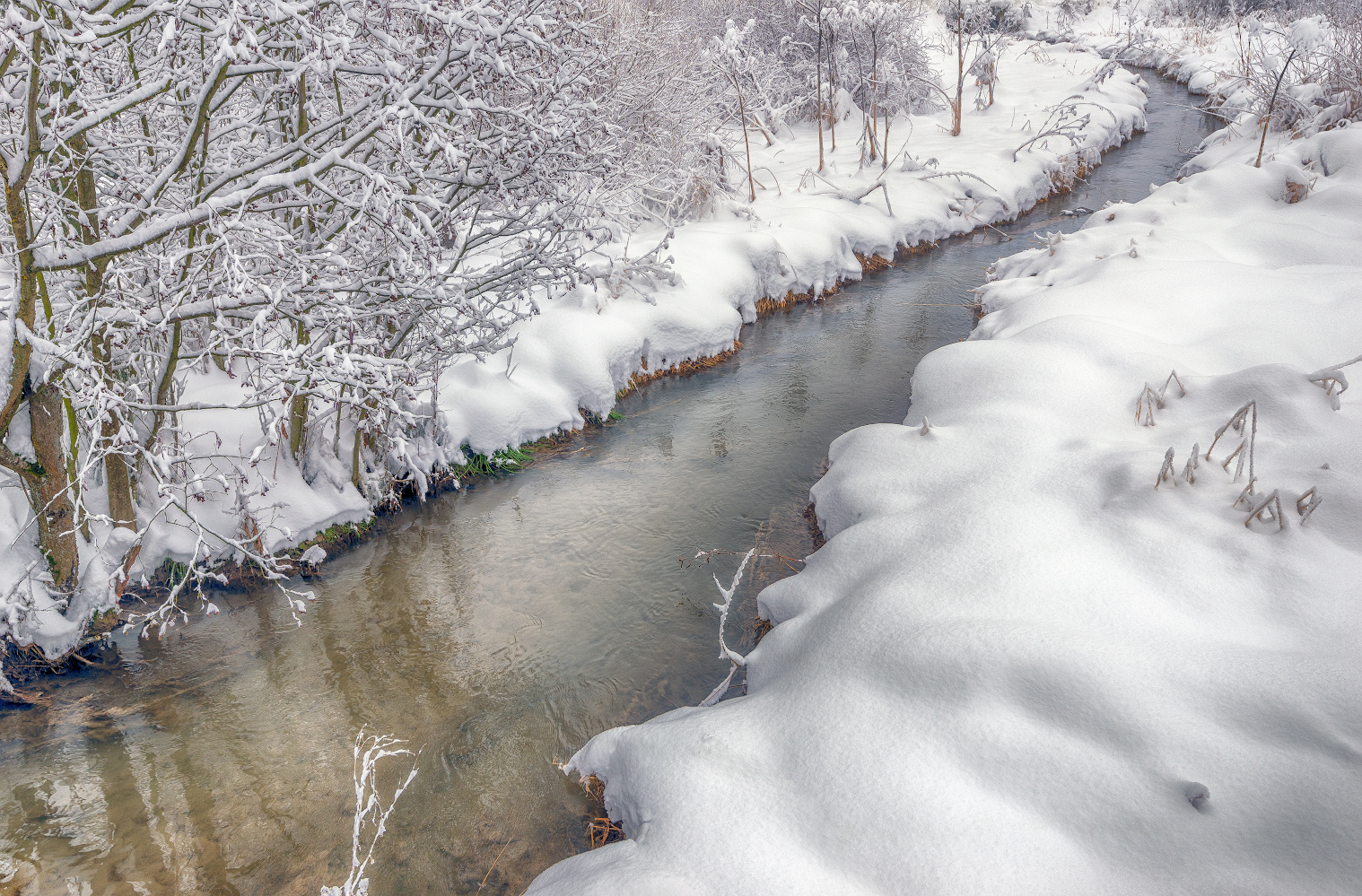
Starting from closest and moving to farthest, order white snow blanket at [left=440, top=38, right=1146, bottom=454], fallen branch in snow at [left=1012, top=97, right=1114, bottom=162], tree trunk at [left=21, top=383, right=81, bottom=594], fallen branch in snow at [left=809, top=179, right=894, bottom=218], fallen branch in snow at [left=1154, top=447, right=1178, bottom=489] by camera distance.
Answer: fallen branch in snow at [left=1154, top=447, right=1178, bottom=489] < tree trunk at [left=21, top=383, right=81, bottom=594] < white snow blanket at [left=440, top=38, right=1146, bottom=454] < fallen branch in snow at [left=809, top=179, right=894, bottom=218] < fallen branch in snow at [left=1012, top=97, right=1114, bottom=162]

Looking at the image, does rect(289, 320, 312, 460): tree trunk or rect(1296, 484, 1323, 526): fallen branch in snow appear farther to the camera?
rect(289, 320, 312, 460): tree trunk

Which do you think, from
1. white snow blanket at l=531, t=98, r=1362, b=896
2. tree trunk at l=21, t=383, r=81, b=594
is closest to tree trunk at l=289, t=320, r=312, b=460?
tree trunk at l=21, t=383, r=81, b=594

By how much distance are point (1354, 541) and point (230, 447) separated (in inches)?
275

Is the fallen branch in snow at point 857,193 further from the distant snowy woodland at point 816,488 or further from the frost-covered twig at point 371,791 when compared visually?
the frost-covered twig at point 371,791

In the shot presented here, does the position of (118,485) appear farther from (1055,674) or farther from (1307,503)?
(1307,503)

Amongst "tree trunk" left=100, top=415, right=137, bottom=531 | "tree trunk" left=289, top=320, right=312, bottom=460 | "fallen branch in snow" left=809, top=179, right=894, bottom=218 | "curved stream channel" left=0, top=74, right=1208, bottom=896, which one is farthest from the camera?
"fallen branch in snow" left=809, top=179, right=894, bottom=218

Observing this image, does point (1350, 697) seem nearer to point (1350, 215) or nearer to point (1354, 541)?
point (1354, 541)

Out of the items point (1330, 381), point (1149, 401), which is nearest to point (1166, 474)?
point (1149, 401)

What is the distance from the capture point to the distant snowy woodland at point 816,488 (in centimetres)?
267

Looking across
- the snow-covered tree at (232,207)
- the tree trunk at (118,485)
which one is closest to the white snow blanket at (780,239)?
the snow-covered tree at (232,207)

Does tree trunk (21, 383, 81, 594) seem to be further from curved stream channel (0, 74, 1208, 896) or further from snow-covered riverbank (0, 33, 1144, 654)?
curved stream channel (0, 74, 1208, 896)

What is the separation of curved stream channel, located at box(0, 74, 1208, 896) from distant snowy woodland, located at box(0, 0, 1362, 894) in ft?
1.65

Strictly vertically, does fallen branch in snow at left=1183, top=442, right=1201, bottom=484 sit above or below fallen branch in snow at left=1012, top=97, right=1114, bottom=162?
below

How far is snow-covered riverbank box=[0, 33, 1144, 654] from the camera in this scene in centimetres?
526
